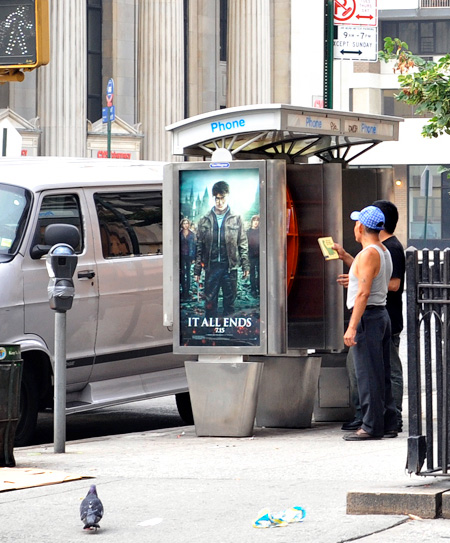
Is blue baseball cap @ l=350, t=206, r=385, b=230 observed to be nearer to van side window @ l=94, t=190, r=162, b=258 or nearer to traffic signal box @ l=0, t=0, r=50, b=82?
van side window @ l=94, t=190, r=162, b=258

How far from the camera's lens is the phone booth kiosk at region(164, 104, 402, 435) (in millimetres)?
10742

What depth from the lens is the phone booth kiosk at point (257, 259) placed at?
1074 cm

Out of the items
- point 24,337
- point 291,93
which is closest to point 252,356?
point 24,337

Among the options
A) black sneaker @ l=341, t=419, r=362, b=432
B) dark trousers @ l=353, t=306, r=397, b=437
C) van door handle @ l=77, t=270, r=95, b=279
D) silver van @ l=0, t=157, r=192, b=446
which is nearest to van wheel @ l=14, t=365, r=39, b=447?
silver van @ l=0, t=157, r=192, b=446

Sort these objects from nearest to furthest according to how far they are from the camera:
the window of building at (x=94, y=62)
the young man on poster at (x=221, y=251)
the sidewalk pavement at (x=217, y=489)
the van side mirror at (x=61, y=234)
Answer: the sidewalk pavement at (x=217, y=489), the van side mirror at (x=61, y=234), the young man on poster at (x=221, y=251), the window of building at (x=94, y=62)

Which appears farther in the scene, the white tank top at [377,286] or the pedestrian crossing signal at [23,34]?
the white tank top at [377,286]

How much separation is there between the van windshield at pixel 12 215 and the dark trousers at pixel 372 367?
2903 millimetres

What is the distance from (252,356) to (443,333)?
4.40 metres

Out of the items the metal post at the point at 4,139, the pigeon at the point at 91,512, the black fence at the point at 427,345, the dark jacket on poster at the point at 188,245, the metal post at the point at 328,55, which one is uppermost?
the metal post at the point at 328,55

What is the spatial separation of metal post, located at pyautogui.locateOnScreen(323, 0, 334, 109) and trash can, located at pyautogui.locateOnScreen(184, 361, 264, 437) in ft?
19.5

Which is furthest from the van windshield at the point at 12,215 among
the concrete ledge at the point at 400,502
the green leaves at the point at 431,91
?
the concrete ledge at the point at 400,502

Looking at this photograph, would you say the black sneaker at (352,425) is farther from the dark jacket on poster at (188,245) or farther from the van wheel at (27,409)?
the van wheel at (27,409)

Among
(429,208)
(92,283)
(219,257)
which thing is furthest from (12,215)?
(429,208)

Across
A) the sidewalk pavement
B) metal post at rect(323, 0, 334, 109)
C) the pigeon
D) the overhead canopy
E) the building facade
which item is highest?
the building facade
